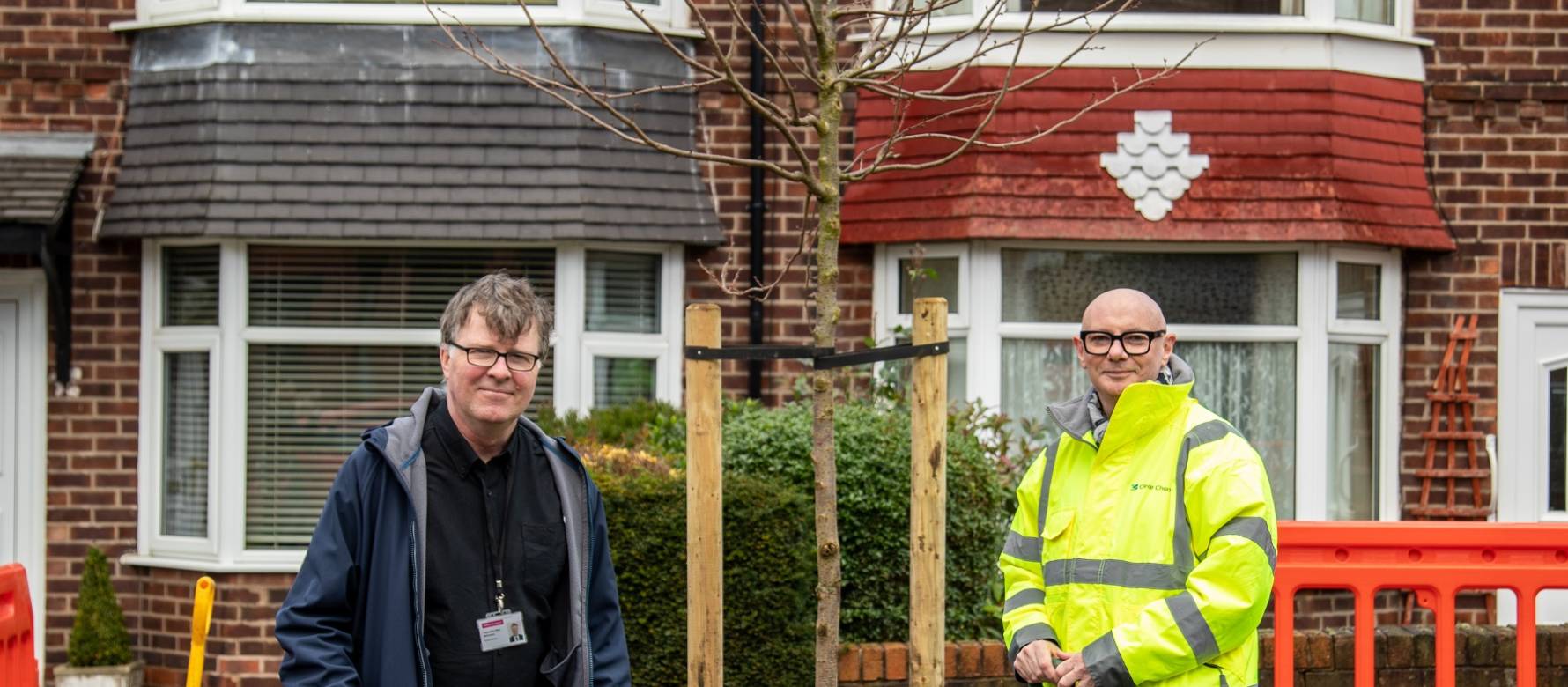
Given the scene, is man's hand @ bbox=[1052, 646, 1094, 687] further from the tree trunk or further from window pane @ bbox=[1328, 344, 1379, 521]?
window pane @ bbox=[1328, 344, 1379, 521]

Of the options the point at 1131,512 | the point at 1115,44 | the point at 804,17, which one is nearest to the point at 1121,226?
the point at 1115,44

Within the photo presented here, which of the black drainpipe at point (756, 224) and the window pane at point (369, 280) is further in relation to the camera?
the black drainpipe at point (756, 224)

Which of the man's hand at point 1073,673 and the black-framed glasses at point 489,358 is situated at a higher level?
the black-framed glasses at point 489,358

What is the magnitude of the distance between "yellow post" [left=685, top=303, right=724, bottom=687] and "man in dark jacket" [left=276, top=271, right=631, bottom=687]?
5.41 feet

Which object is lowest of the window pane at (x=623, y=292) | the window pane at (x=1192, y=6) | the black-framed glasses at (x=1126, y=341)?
the black-framed glasses at (x=1126, y=341)

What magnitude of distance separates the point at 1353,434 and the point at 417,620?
6.83 metres

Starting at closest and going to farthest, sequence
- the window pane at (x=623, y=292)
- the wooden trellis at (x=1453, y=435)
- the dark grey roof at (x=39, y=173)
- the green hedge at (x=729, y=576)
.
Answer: the green hedge at (x=729, y=576) → the dark grey roof at (x=39, y=173) → the window pane at (x=623, y=292) → the wooden trellis at (x=1453, y=435)

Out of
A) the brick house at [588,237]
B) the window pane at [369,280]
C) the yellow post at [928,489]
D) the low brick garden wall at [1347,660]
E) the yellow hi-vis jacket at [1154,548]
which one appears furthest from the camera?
the window pane at [369,280]

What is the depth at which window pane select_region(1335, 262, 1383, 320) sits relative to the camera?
9.05 metres

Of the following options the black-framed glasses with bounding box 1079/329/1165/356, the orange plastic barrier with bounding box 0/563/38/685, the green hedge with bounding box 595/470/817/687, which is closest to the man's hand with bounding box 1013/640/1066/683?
the black-framed glasses with bounding box 1079/329/1165/356

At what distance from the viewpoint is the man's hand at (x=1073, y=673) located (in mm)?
3975

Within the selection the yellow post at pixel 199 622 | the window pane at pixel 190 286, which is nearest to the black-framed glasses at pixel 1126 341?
the yellow post at pixel 199 622

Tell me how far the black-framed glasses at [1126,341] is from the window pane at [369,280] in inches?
200

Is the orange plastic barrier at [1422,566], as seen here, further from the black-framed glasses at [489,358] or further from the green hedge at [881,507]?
the black-framed glasses at [489,358]
